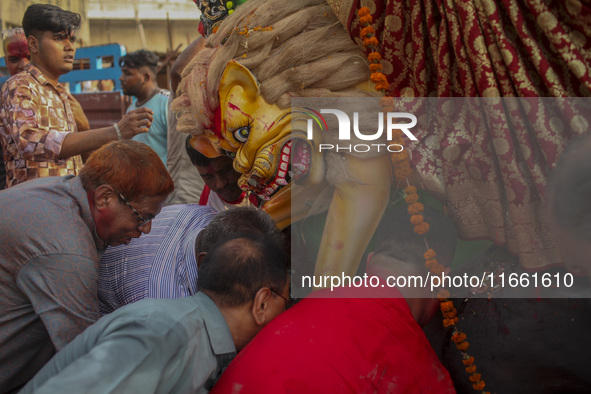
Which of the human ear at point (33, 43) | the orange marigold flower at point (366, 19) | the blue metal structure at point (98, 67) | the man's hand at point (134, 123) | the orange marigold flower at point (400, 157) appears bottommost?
the blue metal structure at point (98, 67)

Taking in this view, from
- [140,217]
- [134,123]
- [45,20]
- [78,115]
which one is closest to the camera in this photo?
[140,217]

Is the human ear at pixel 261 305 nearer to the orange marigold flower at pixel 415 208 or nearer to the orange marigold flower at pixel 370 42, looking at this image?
the orange marigold flower at pixel 415 208

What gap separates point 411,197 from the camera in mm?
1645

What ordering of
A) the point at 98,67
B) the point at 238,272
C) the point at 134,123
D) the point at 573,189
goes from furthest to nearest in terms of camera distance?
the point at 98,67, the point at 134,123, the point at 238,272, the point at 573,189

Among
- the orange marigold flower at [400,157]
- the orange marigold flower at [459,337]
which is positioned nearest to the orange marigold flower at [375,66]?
the orange marigold flower at [400,157]

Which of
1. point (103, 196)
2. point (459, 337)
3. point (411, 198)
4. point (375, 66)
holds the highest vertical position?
point (375, 66)

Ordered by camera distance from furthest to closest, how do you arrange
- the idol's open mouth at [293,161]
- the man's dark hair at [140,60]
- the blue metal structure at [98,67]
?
the blue metal structure at [98,67], the man's dark hair at [140,60], the idol's open mouth at [293,161]

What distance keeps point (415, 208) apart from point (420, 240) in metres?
0.11

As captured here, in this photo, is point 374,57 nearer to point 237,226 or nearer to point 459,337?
point 237,226

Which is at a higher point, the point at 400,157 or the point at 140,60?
the point at 400,157

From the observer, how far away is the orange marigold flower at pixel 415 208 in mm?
1636

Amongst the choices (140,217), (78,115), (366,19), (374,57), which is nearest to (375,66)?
(374,57)

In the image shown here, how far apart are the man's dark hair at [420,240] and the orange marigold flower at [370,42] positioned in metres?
0.52

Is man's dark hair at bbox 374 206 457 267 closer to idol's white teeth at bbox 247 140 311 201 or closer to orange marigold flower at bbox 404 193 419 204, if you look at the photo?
orange marigold flower at bbox 404 193 419 204
